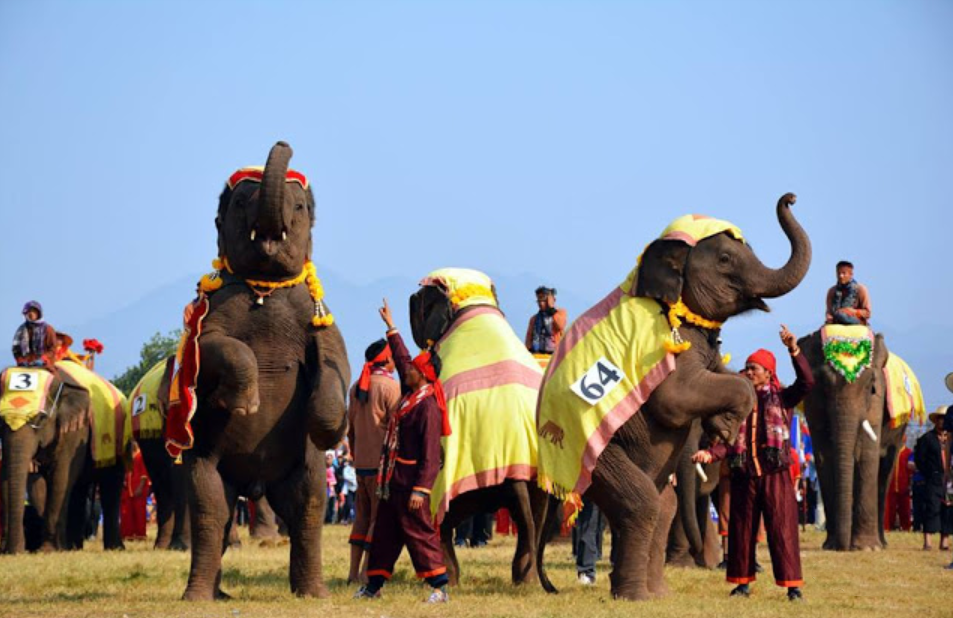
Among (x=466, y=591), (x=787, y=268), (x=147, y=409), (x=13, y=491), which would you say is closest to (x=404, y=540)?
(x=466, y=591)

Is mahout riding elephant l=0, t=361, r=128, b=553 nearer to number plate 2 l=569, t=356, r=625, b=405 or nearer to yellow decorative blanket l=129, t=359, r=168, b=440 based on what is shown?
yellow decorative blanket l=129, t=359, r=168, b=440

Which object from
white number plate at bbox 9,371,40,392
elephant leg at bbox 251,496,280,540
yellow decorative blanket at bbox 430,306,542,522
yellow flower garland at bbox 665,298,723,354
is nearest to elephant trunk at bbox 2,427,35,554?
white number plate at bbox 9,371,40,392

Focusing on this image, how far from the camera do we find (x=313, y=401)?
39.4 ft

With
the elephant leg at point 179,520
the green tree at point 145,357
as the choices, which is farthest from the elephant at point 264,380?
the green tree at point 145,357

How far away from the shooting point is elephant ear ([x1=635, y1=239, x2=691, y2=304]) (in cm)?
1259

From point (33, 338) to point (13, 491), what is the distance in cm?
187

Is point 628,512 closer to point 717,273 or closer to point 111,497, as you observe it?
point 717,273

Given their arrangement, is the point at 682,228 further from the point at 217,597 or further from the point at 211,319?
the point at 217,597

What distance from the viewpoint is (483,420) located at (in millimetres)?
13734

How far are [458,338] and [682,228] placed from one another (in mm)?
2451

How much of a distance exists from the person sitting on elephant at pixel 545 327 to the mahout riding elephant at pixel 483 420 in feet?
14.9

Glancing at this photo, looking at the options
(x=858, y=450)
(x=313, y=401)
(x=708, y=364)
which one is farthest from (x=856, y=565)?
(x=313, y=401)

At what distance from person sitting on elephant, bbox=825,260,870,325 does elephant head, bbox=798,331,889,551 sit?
457 mm

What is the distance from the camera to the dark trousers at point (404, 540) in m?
12.4
